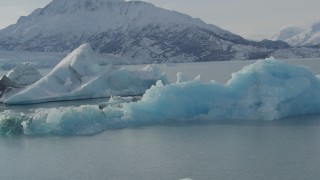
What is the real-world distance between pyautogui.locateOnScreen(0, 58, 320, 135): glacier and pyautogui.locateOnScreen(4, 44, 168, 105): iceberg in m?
12.0

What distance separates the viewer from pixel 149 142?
17312mm

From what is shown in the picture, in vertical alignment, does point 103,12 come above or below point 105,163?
above

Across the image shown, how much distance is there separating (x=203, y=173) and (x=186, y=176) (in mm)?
476

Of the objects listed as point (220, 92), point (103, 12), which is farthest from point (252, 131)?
point (103, 12)

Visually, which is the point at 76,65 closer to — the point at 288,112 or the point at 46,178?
the point at 288,112

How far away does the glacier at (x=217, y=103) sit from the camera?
2077 cm

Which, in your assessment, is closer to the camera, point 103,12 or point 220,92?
point 220,92

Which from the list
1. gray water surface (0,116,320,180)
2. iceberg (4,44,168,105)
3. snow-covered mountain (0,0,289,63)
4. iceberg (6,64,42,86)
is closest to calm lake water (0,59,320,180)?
gray water surface (0,116,320,180)

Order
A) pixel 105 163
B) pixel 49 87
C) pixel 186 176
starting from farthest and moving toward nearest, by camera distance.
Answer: pixel 49 87, pixel 105 163, pixel 186 176

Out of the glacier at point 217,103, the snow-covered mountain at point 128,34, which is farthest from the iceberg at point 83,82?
the snow-covered mountain at point 128,34

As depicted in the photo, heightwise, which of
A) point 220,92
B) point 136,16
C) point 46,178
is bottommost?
point 46,178

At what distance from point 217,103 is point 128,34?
460ft

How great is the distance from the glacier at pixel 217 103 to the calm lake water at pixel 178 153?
92cm

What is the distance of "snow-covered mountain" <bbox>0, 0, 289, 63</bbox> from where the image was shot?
139125mm
